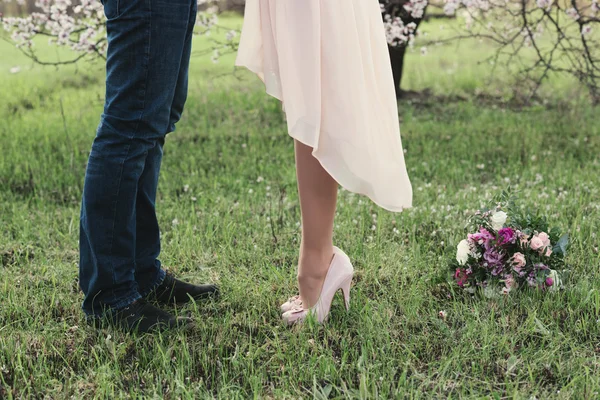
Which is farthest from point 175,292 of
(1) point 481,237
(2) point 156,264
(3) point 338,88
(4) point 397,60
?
(4) point 397,60

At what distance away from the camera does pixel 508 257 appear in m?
2.46

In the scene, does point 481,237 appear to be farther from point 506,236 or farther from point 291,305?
point 291,305

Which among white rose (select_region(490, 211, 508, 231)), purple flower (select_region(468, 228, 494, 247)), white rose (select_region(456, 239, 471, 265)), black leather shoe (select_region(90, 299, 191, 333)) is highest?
white rose (select_region(490, 211, 508, 231))

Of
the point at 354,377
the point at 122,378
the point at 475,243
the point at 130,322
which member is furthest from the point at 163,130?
the point at 475,243

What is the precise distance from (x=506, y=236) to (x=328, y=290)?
712 mm

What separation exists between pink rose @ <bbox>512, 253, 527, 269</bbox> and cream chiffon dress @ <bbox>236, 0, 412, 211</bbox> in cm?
52

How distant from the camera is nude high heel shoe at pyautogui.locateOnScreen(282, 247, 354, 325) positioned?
7.34 feet

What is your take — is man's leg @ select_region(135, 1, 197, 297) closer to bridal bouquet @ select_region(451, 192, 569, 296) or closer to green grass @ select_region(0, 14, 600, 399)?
green grass @ select_region(0, 14, 600, 399)

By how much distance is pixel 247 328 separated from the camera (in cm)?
223

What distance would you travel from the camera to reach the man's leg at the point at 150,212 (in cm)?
229

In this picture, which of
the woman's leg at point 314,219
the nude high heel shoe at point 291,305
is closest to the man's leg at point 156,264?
the nude high heel shoe at point 291,305

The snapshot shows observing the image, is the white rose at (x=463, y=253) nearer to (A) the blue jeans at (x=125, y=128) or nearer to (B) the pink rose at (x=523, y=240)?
(B) the pink rose at (x=523, y=240)

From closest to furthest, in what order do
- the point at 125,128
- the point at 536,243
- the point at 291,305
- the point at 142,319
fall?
1. the point at 125,128
2. the point at 142,319
3. the point at 291,305
4. the point at 536,243

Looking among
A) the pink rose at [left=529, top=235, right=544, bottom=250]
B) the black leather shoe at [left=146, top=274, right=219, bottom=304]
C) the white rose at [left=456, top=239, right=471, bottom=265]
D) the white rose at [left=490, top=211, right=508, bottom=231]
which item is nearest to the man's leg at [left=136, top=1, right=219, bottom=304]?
the black leather shoe at [left=146, top=274, right=219, bottom=304]
